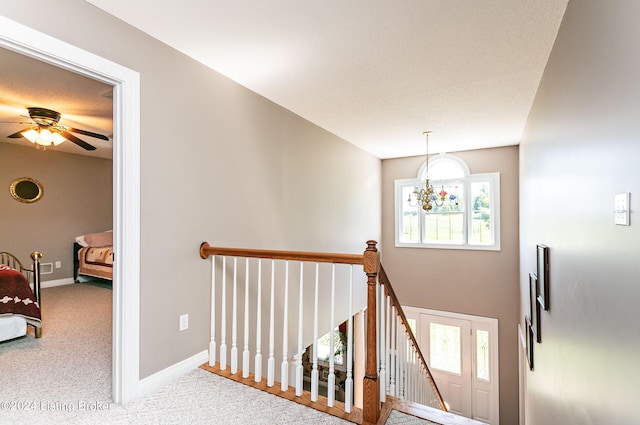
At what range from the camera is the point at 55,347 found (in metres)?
2.82

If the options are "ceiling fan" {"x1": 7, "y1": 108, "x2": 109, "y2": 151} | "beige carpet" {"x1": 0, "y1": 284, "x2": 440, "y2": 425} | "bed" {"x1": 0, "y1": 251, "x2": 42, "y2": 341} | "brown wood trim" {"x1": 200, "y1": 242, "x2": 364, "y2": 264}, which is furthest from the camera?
"ceiling fan" {"x1": 7, "y1": 108, "x2": 109, "y2": 151}

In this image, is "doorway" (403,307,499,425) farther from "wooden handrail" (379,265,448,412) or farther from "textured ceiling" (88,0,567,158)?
"textured ceiling" (88,0,567,158)

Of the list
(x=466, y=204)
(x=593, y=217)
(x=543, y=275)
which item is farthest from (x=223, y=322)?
(x=466, y=204)

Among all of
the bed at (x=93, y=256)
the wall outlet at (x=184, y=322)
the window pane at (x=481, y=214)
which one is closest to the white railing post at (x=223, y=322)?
the wall outlet at (x=184, y=322)

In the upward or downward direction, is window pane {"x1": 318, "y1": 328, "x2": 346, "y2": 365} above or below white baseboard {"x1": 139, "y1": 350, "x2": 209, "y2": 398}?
below

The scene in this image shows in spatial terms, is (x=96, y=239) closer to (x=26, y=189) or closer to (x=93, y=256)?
(x=93, y=256)

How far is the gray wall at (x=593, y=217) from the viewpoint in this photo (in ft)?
3.51

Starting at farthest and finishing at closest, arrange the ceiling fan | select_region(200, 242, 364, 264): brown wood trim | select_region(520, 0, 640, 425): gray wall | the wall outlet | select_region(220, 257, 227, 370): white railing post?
the ceiling fan → select_region(220, 257, 227, 370): white railing post → the wall outlet → select_region(200, 242, 364, 264): brown wood trim → select_region(520, 0, 640, 425): gray wall

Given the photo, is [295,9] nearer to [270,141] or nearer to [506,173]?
[270,141]

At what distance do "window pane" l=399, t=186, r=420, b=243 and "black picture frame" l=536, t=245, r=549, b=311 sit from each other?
3400mm

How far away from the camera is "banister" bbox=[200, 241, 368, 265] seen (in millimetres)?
1994

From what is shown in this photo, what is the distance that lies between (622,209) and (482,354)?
209 inches

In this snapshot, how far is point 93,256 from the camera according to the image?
5.34 m

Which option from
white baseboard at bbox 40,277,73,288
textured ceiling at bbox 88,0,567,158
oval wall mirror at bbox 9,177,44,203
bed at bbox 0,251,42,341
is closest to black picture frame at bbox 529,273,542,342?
textured ceiling at bbox 88,0,567,158
